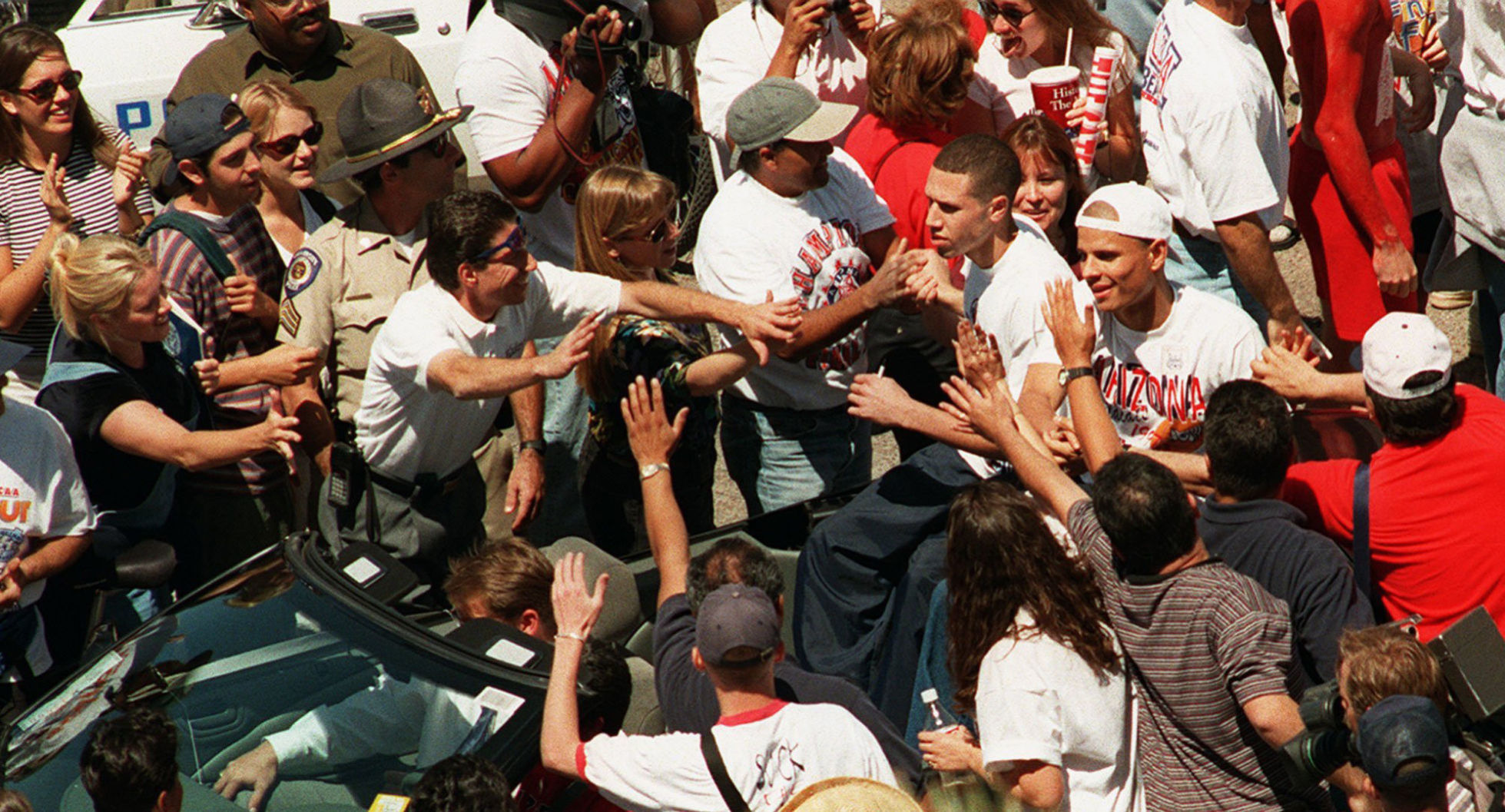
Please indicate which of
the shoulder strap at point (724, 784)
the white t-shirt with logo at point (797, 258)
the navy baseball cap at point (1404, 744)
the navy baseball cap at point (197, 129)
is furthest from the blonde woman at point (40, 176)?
the navy baseball cap at point (1404, 744)

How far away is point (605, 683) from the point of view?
3.78 metres

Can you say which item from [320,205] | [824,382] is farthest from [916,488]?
[320,205]

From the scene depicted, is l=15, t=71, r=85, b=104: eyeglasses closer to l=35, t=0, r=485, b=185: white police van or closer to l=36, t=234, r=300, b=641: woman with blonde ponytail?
l=36, t=234, r=300, b=641: woman with blonde ponytail

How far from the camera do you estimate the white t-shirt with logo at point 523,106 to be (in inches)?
228

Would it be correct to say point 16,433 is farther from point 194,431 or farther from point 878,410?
point 878,410

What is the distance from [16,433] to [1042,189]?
11.2 feet

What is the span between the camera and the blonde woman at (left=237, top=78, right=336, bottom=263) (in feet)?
18.7

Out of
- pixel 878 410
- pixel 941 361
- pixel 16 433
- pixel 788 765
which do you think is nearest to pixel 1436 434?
pixel 878 410

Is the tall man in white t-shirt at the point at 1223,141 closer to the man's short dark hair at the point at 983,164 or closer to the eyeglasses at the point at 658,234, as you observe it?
the man's short dark hair at the point at 983,164

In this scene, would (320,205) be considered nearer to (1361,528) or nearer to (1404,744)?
(1361,528)

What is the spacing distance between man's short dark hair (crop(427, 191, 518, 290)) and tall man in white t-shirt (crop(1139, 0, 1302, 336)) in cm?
225

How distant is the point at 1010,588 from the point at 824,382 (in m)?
1.83

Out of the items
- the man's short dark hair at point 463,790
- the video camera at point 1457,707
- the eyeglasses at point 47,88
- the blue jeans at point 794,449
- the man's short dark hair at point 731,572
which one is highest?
the video camera at point 1457,707

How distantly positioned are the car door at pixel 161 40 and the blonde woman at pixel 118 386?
2.96 meters
